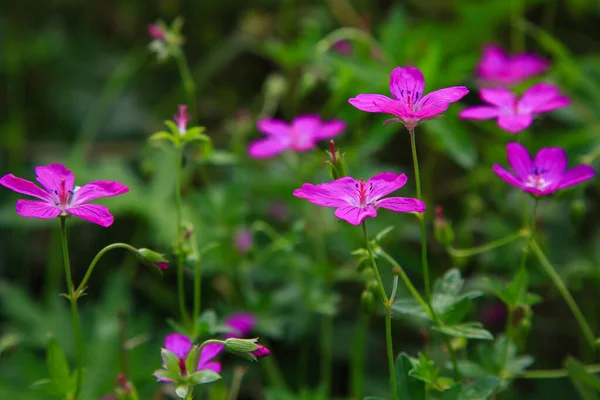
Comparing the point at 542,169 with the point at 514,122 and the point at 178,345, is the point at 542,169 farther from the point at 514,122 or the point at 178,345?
the point at 178,345

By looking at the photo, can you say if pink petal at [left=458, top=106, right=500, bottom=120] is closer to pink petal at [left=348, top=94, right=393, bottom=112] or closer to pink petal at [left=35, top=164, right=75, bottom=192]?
pink petal at [left=348, top=94, right=393, bottom=112]

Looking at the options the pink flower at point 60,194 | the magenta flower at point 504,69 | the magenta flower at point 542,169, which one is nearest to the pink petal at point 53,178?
the pink flower at point 60,194

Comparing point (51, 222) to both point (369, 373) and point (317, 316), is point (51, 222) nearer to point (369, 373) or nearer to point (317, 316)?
point (317, 316)

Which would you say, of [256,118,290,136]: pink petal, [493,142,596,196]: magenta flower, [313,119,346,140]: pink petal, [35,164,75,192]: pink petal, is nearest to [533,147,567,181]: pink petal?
[493,142,596,196]: magenta flower

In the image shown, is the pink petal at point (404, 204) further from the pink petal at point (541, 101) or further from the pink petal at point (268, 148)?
the pink petal at point (268, 148)

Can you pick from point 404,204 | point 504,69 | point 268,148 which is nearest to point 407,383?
point 404,204
